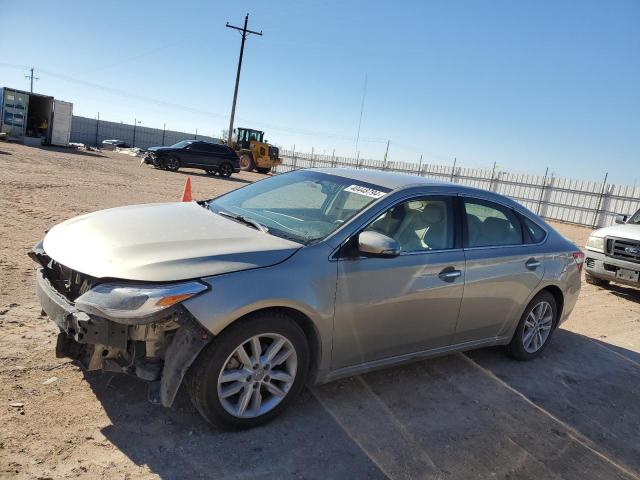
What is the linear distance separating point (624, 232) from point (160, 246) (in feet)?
26.0

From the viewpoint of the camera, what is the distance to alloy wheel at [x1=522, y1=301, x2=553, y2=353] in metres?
4.88

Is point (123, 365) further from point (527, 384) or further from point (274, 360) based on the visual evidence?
point (527, 384)

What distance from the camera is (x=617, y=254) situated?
27.1 ft

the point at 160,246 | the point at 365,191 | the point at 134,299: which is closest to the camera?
the point at 134,299

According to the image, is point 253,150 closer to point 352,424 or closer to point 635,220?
point 635,220

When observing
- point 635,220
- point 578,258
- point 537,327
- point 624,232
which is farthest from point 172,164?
point 537,327

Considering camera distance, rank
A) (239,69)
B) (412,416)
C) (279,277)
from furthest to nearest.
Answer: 1. (239,69)
2. (412,416)
3. (279,277)

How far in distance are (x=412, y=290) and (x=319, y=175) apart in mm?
1352

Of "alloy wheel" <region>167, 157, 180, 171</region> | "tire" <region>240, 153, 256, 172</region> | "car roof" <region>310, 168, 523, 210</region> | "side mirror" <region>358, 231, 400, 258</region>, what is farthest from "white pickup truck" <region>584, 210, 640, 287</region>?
"tire" <region>240, 153, 256, 172</region>

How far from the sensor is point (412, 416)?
3574 mm

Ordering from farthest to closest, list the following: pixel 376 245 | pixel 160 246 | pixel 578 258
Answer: pixel 578 258 < pixel 376 245 < pixel 160 246

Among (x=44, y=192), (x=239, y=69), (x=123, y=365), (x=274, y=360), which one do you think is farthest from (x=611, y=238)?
(x=239, y=69)

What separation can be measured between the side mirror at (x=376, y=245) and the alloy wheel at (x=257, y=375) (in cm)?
78

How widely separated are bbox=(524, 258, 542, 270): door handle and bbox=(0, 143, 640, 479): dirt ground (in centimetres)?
97
